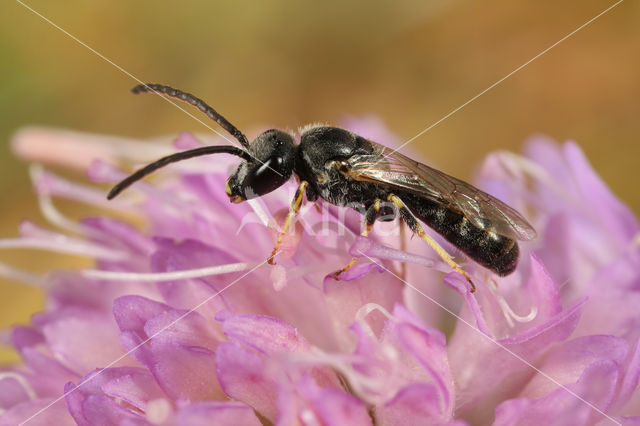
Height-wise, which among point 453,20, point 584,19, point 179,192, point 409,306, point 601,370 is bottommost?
point 601,370

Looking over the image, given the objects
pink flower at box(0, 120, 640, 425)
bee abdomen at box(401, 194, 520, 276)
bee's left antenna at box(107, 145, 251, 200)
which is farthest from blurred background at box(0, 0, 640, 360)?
bee's left antenna at box(107, 145, 251, 200)

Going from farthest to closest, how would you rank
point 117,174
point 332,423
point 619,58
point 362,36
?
1. point 362,36
2. point 619,58
3. point 117,174
4. point 332,423

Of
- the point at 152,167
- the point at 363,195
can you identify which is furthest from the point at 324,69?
the point at 152,167

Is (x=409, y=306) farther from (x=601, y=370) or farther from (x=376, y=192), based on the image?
(x=601, y=370)

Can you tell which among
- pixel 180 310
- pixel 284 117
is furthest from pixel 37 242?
pixel 284 117

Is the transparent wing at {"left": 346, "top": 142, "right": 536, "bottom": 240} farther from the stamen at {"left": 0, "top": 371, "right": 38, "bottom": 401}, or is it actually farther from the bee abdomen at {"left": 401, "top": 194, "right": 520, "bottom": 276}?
the stamen at {"left": 0, "top": 371, "right": 38, "bottom": 401}

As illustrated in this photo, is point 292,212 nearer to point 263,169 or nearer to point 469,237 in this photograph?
point 263,169

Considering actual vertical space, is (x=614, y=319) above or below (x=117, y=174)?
below

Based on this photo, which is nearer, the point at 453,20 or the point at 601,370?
the point at 601,370
